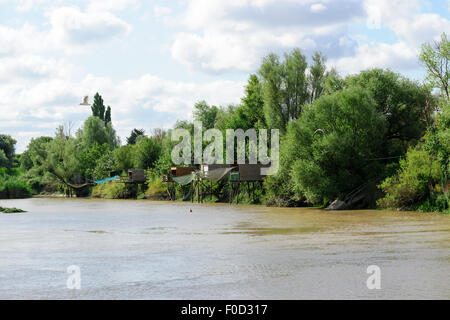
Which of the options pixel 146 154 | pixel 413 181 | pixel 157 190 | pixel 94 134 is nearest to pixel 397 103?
pixel 413 181

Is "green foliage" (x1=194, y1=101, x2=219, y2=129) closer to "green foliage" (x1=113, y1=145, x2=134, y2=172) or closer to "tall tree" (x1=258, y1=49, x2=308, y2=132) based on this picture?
"green foliage" (x1=113, y1=145, x2=134, y2=172)

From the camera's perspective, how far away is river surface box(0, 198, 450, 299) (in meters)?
12.2

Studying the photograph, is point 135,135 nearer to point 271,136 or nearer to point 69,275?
point 271,136

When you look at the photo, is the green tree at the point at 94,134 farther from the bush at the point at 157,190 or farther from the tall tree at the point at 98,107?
the bush at the point at 157,190

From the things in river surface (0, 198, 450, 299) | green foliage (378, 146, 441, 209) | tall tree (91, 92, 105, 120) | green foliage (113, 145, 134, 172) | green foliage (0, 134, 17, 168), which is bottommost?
river surface (0, 198, 450, 299)

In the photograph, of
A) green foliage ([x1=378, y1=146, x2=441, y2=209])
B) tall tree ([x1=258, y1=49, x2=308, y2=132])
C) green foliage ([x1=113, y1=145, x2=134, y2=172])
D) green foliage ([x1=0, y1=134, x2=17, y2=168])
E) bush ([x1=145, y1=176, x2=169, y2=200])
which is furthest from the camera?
green foliage ([x1=0, y1=134, x2=17, y2=168])

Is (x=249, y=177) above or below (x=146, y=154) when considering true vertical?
below

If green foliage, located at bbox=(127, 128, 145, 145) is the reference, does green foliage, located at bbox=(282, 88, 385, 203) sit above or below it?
below

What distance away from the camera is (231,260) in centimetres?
1667

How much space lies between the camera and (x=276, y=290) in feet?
40.1

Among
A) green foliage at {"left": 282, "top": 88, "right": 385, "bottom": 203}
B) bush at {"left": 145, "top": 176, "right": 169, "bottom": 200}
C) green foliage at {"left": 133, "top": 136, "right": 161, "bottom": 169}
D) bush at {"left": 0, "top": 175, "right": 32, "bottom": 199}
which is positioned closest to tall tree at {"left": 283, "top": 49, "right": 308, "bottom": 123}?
green foliage at {"left": 282, "top": 88, "right": 385, "bottom": 203}

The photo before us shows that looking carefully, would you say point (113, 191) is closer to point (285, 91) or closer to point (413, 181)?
point (285, 91)

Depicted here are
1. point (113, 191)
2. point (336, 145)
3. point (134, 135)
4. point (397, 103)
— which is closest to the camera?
point (336, 145)
